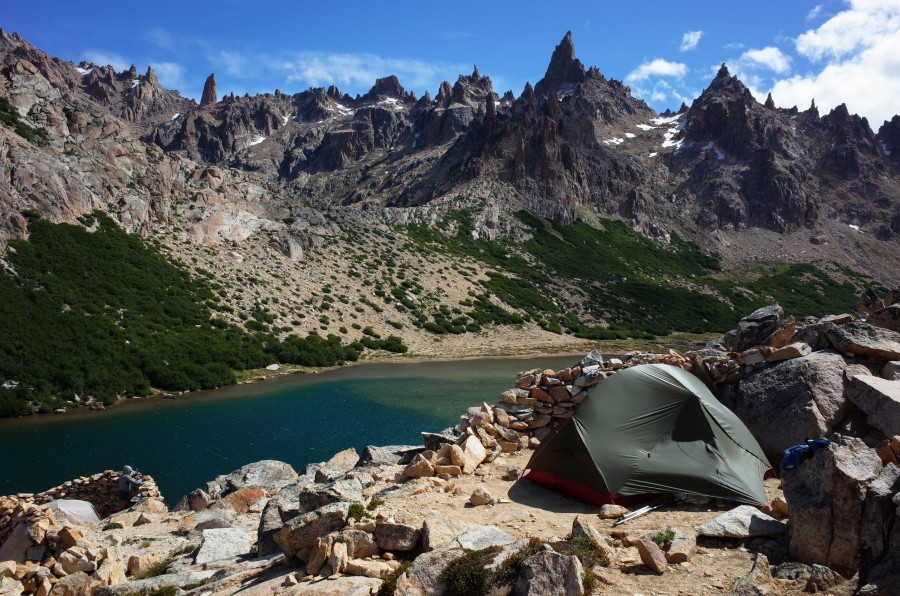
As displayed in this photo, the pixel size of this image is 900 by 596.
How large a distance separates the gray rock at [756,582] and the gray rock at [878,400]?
7362 mm

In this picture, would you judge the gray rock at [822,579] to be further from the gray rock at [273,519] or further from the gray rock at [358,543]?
the gray rock at [273,519]

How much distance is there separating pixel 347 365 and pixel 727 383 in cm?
4354

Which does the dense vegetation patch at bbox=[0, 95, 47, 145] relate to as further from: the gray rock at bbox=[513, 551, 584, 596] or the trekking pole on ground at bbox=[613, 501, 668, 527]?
the gray rock at bbox=[513, 551, 584, 596]

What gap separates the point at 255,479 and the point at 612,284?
102 m

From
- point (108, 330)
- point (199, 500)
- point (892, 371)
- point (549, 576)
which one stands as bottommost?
point (199, 500)

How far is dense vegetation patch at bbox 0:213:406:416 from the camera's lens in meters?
36.2

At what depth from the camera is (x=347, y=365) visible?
54312 millimetres

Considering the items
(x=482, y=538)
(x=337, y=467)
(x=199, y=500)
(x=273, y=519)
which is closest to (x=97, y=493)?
(x=199, y=500)

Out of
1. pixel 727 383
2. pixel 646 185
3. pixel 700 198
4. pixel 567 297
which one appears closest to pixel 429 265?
pixel 567 297

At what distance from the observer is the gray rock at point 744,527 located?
324 inches

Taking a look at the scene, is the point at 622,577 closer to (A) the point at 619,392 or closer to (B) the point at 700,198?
(A) the point at 619,392

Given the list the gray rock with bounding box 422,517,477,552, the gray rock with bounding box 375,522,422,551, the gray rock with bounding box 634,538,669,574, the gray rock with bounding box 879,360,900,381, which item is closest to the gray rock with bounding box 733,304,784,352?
the gray rock with bounding box 879,360,900,381

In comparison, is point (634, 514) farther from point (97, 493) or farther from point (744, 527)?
point (97, 493)

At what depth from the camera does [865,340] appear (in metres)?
14.0
